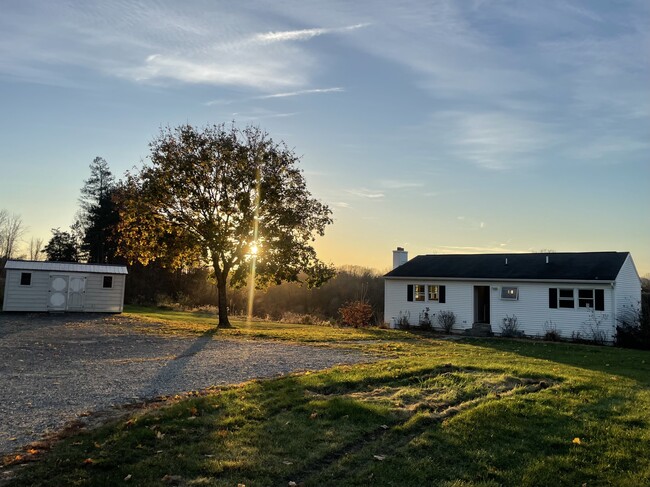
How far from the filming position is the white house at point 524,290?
2170cm

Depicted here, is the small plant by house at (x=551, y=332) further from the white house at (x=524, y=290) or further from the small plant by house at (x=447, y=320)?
the small plant by house at (x=447, y=320)

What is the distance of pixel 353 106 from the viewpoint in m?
16.0

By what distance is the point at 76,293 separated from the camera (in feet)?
88.3

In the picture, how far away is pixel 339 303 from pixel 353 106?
27366 millimetres

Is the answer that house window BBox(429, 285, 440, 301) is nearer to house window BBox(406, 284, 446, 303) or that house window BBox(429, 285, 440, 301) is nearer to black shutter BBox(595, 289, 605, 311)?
house window BBox(406, 284, 446, 303)

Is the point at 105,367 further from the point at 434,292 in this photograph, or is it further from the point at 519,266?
the point at 519,266

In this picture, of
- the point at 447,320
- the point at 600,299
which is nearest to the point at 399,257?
the point at 447,320

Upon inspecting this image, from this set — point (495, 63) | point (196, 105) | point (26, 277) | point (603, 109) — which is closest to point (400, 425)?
point (495, 63)

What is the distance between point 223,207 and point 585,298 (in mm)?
16319

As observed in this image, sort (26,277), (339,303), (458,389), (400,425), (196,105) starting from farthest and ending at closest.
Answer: (339,303)
(26,277)
(196,105)
(458,389)
(400,425)

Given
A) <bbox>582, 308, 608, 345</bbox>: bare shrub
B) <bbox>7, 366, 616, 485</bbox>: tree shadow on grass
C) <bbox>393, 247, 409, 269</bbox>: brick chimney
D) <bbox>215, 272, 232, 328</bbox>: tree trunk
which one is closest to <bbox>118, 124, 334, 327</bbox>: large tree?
<bbox>215, 272, 232, 328</bbox>: tree trunk

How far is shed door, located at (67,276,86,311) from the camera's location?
2683 centimetres

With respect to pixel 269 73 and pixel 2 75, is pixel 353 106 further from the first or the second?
pixel 2 75

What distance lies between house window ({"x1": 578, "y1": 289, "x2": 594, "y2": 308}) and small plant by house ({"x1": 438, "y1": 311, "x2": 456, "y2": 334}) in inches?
228
